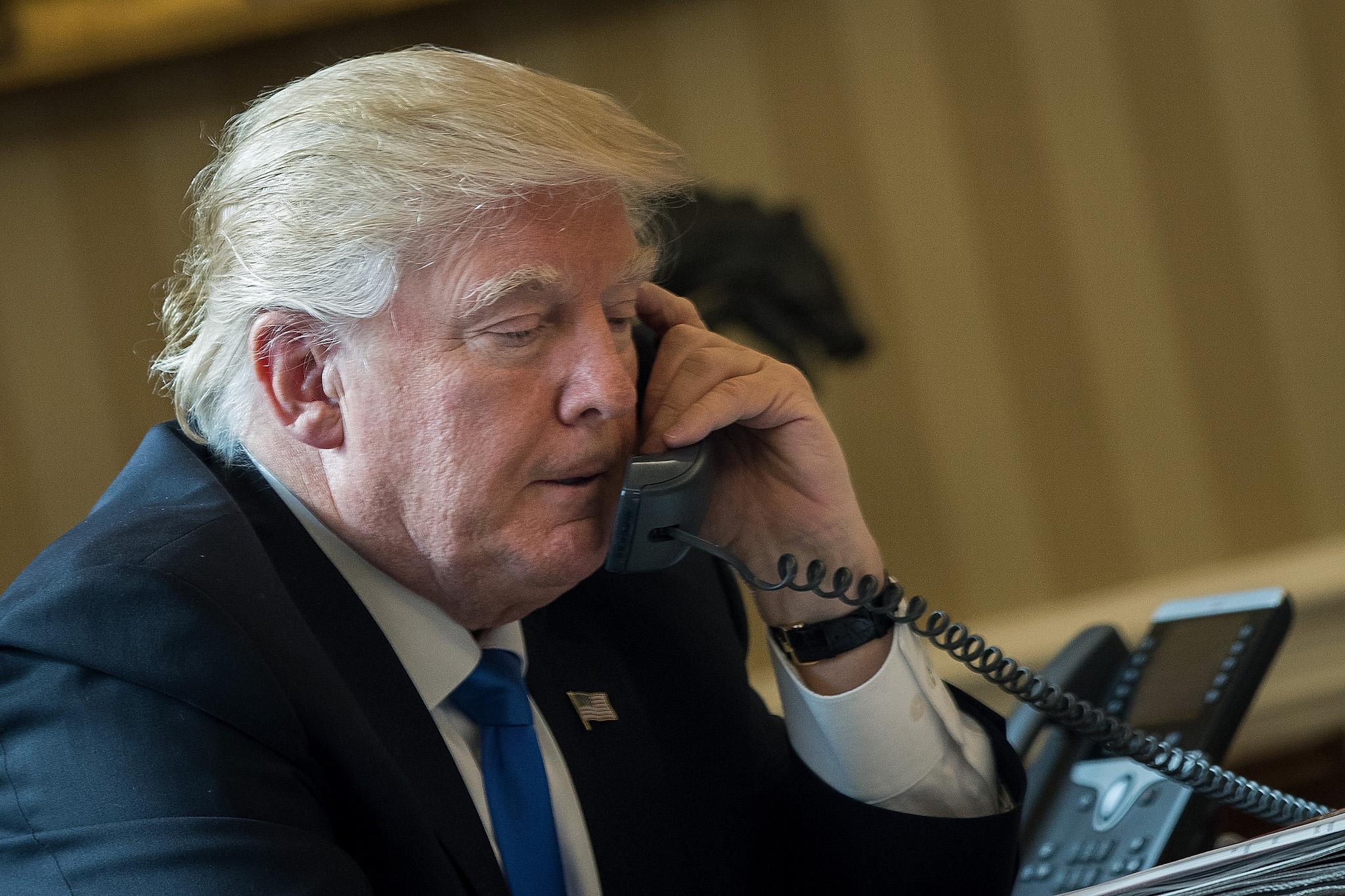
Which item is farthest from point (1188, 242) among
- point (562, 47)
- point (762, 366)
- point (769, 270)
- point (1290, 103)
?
point (762, 366)

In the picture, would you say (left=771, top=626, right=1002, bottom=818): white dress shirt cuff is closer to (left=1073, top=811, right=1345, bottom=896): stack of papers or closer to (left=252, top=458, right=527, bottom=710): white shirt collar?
(left=252, top=458, right=527, bottom=710): white shirt collar

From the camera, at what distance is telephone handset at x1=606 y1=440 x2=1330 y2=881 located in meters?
1.16

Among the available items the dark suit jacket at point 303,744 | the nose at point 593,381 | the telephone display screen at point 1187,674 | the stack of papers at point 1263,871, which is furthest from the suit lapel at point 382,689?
the telephone display screen at point 1187,674

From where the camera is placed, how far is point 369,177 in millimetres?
1075

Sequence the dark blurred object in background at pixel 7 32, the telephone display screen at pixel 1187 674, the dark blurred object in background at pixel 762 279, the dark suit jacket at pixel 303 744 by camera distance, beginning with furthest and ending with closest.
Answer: the dark blurred object in background at pixel 7 32, the dark blurred object in background at pixel 762 279, the telephone display screen at pixel 1187 674, the dark suit jacket at pixel 303 744

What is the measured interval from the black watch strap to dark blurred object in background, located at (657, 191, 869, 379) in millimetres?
894

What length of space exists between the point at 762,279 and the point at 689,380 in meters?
1.01

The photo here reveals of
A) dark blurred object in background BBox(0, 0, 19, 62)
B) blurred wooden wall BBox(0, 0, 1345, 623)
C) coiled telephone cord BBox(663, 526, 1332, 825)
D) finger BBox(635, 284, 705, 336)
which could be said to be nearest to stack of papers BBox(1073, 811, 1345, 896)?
coiled telephone cord BBox(663, 526, 1332, 825)

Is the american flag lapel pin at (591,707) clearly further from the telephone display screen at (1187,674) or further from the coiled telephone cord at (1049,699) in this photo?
the telephone display screen at (1187,674)

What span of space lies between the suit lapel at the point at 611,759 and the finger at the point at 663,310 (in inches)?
11.8

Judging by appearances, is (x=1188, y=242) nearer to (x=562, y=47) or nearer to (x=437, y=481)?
(x=562, y=47)

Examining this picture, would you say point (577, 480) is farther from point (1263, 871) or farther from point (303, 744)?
point (1263, 871)

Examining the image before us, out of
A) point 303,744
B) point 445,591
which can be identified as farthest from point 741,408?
point 303,744

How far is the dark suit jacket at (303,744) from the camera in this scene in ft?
2.87
